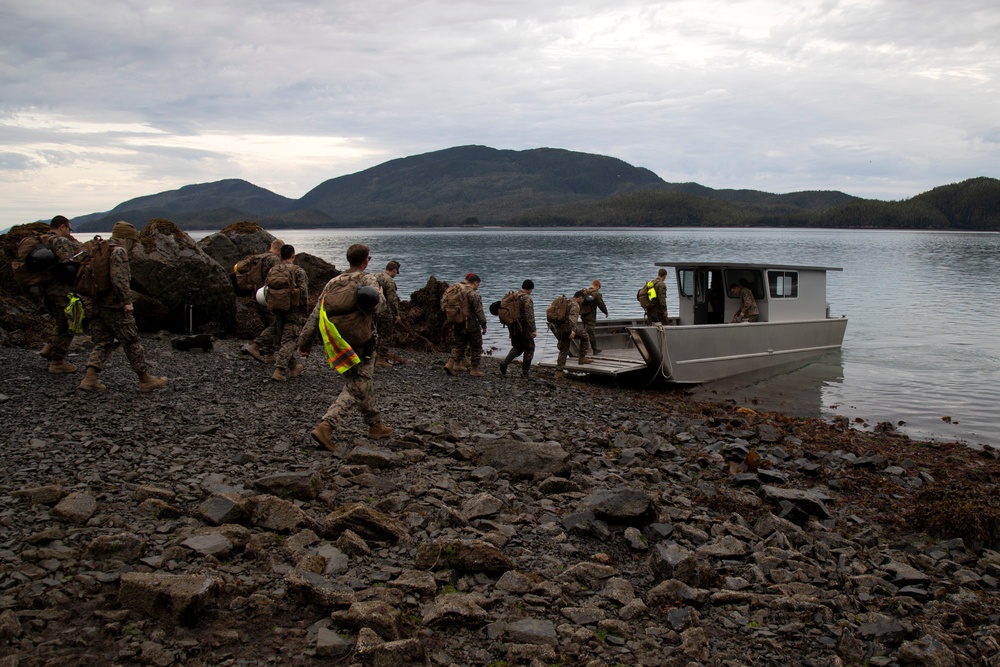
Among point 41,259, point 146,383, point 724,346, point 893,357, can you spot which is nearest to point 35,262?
point 41,259

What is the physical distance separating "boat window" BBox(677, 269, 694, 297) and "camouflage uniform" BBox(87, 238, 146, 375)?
13426mm

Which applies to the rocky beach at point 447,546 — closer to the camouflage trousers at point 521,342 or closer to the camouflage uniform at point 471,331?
the camouflage uniform at point 471,331

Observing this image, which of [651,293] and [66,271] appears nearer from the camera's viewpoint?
[66,271]

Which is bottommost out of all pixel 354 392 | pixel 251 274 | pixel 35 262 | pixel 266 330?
pixel 354 392

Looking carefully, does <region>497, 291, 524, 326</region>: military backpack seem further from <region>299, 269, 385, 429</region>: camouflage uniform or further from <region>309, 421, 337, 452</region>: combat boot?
<region>309, 421, 337, 452</region>: combat boot

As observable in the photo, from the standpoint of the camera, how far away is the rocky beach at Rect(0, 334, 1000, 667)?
4117 mm

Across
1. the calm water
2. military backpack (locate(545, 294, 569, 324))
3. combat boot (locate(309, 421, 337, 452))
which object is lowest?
the calm water

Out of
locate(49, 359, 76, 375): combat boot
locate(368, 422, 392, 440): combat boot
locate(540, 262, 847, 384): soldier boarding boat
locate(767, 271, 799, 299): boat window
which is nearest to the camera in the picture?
locate(368, 422, 392, 440): combat boot

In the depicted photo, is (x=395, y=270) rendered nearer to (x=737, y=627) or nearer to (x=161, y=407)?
(x=161, y=407)

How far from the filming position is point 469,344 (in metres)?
14.8

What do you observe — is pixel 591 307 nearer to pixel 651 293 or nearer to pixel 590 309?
pixel 590 309

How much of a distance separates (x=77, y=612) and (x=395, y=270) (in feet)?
26.7

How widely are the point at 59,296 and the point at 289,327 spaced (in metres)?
3.13

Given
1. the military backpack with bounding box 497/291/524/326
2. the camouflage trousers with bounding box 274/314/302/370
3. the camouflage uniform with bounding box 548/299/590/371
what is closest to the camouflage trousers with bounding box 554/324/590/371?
the camouflage uniform with bounding box 548/299/590/371
